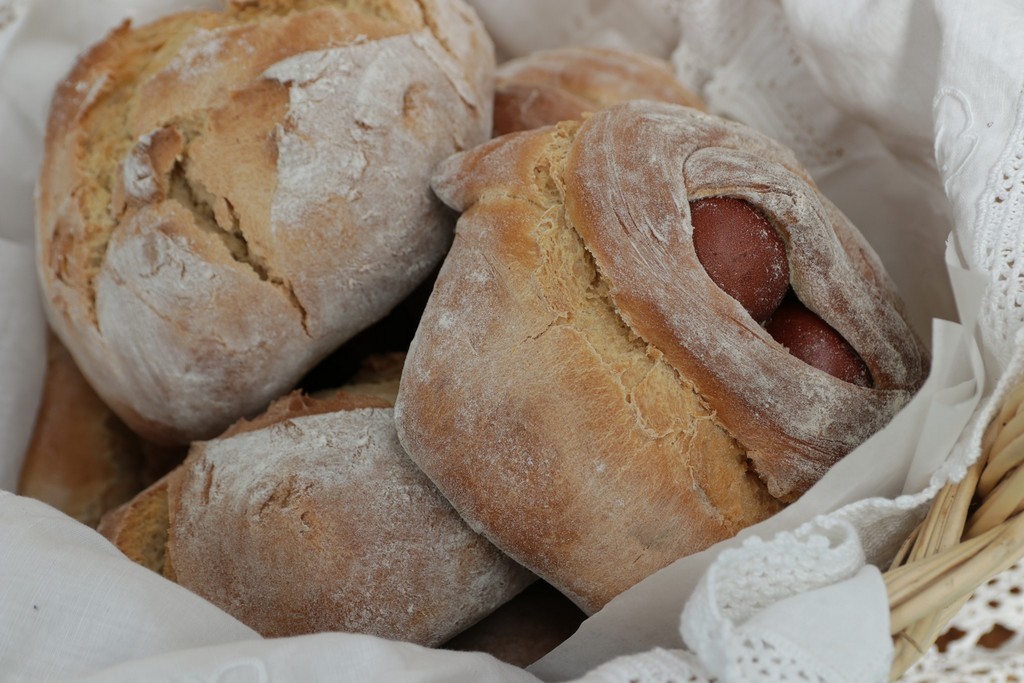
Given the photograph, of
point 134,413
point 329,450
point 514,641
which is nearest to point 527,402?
point 329,450

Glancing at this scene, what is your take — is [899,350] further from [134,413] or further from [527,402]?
[134,413]

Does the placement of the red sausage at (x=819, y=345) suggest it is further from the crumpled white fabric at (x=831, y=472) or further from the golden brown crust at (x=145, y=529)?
the golden brown crust at (x=145, y=529)

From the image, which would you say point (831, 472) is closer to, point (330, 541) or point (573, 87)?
point (330, 541)

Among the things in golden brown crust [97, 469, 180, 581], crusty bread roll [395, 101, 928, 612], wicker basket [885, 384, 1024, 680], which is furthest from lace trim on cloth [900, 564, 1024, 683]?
golden brown crust [97, 469, 180, 581]

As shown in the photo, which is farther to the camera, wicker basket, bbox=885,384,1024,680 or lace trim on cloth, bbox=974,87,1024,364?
lace trim on cloth, bbox=974,87,1024,364

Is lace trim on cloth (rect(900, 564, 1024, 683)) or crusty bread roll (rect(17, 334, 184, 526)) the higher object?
lace trim on cloth (rect(900, 564, 1024, 683))

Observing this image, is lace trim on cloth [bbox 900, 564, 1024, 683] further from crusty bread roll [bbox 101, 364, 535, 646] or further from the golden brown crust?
the golden brown crust

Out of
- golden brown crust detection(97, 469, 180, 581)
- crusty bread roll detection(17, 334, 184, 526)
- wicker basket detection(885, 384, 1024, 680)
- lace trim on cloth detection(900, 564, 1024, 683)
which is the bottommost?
crusty bread roll detection(17, 334, 184, 526)
